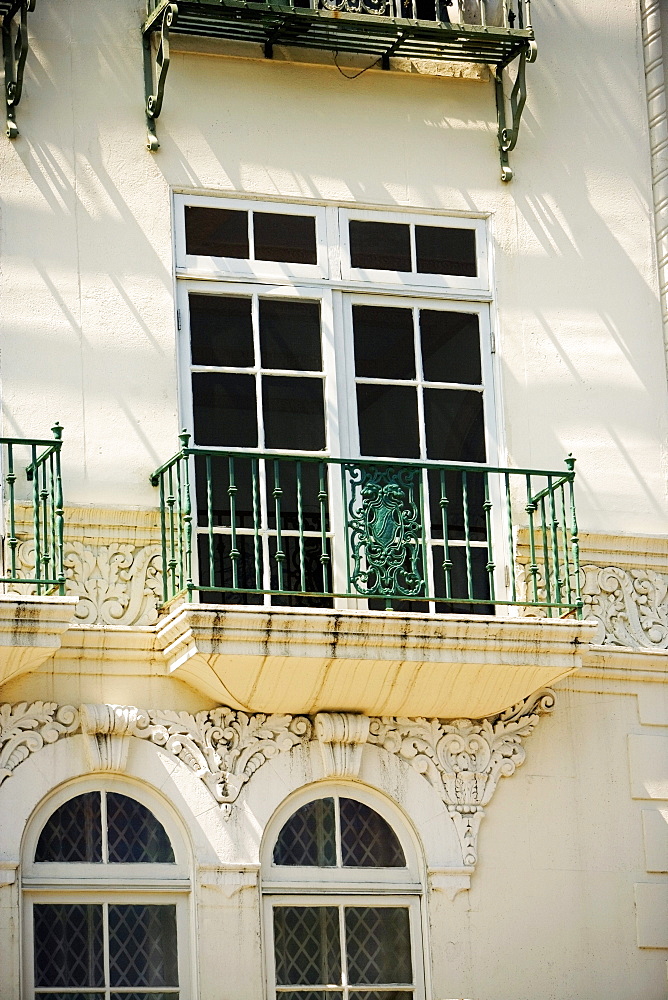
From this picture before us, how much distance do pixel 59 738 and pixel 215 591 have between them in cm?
112

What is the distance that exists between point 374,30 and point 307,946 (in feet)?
16.9

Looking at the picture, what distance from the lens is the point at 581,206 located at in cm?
1287

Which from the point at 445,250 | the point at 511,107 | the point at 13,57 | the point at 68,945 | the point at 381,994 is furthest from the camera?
the point at 511,107

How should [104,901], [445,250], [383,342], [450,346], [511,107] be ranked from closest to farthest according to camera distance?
[104,901] < [383,342] < [450,346] < [445,250] < [511,107]

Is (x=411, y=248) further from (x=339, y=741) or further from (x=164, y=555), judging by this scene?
(x=339, y=741)

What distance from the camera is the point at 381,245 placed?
40.9 feet

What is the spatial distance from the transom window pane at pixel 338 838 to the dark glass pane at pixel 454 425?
214 centimetres

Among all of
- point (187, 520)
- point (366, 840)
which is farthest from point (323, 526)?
point (366, 840)

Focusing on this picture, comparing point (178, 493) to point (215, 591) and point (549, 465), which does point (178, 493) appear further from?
point (549, 465)

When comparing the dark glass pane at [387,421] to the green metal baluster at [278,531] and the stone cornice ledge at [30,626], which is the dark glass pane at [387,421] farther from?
the stone cornice ledge at [30,626]

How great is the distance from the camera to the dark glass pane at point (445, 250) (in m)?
12.5

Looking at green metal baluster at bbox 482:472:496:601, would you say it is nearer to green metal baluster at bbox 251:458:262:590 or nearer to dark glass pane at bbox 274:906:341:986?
green metal baluster at bbox 251:458:262:590

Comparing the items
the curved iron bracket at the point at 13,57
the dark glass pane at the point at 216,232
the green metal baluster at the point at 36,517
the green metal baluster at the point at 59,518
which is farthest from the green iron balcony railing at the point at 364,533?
the curved iron bracket at the point at 13,57

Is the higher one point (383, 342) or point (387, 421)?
point (383, 342)
